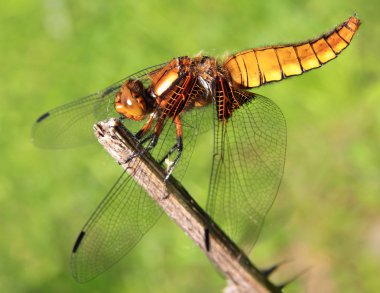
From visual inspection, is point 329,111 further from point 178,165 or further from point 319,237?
point 178,165

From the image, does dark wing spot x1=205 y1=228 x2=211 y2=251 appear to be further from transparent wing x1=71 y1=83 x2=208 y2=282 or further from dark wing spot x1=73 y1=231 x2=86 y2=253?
dark wing spot x1=73 y1=231 x2=86 y2=253

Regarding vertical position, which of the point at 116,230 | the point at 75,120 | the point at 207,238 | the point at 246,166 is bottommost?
the point at 207,238

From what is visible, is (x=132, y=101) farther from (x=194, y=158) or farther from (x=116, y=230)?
(x=194, y=158)

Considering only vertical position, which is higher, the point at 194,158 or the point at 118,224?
the point at 194,158

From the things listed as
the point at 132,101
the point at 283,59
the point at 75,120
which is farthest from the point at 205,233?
the point at 75,120

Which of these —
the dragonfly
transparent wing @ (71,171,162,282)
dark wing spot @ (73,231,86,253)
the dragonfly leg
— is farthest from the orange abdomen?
dark wing spot @ (73,231,86,253)

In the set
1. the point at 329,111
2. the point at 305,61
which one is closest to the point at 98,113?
the point at 305,61

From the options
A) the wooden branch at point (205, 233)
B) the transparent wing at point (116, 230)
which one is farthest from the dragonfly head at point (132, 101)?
the wooden branch at point (205, 233)

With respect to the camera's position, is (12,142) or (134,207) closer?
(134,207)
